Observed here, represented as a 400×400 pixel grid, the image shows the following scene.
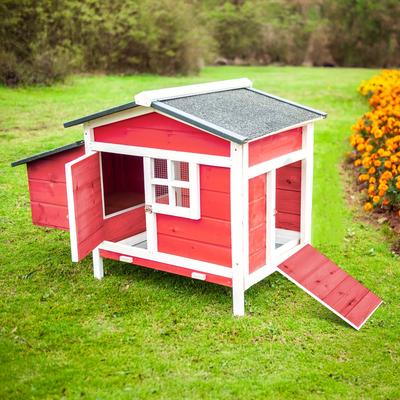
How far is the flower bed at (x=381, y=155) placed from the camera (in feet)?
29.3

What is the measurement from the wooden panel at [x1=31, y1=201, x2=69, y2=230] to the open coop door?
0.49 meters

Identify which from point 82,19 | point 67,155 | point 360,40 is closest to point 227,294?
point 67,155

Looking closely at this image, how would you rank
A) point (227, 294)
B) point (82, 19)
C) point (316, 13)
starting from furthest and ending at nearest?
1. point (316, 13)
2. point (82, 19)
3. point (227, 294)

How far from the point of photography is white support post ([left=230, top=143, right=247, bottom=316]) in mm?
5695

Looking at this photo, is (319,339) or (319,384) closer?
(319,384)

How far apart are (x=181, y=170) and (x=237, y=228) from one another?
0.89 meters

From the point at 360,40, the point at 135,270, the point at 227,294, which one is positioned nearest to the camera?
the point at 227,294

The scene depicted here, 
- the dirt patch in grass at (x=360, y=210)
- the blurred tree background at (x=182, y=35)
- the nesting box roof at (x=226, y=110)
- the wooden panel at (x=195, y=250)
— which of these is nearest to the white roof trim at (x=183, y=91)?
the nesting box roof at (x=226, y=110)

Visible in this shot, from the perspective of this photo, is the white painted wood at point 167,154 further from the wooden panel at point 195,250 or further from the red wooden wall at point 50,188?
the wooden panel at point 195,250

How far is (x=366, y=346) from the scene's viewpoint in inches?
228

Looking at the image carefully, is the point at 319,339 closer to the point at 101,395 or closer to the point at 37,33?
the point at 101,395

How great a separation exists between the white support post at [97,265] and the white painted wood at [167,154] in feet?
3.81

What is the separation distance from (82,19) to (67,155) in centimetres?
1476

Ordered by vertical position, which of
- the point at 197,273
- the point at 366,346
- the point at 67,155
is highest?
the point at 67,155
